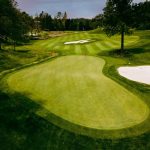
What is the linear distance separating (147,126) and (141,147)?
78.3 inches

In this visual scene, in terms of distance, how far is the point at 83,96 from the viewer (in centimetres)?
1736

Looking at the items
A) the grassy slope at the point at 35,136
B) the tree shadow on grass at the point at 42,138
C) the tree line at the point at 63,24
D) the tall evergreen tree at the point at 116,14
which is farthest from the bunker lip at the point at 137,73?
the tree line at the point at 63,24

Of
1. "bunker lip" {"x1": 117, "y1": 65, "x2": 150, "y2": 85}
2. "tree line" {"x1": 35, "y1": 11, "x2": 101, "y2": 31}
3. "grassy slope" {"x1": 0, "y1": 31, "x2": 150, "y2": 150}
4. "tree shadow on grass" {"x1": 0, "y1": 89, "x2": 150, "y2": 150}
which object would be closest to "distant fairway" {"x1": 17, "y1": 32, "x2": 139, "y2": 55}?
"bunker lip" {"x1": 117, "y1": 65, "x2": 150, "y2": 85}

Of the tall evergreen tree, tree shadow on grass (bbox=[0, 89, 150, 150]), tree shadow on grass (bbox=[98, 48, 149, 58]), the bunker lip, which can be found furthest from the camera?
the tall evergreen tree

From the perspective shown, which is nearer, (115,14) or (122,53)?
(122,53)

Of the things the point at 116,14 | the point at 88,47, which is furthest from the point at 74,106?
the point at 88,47

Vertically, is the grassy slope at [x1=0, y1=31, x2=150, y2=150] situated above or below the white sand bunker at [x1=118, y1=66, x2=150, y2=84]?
below

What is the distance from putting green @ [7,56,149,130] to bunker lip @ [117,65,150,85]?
2.32 metres

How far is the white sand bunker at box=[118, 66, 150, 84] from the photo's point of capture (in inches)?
896

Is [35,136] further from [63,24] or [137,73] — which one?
[63,24]

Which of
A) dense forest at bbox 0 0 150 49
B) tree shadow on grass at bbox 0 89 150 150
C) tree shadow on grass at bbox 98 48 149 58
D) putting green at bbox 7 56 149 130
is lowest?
tree shadow on grass at bbox 0 89 150 150

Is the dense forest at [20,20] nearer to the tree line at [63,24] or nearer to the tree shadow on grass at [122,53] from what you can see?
the tree shadow on grass at [122,53]

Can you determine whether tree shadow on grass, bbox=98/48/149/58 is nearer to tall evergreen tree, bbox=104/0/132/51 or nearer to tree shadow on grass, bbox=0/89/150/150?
tall evergreen tree, bbox=104/0/132/51

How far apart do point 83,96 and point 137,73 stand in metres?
9.46
